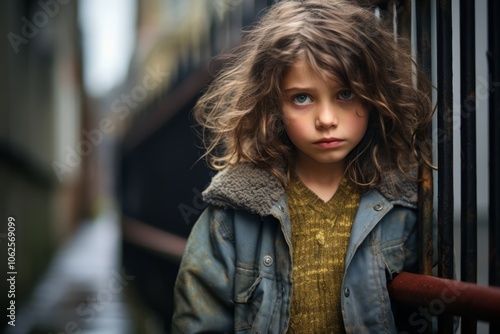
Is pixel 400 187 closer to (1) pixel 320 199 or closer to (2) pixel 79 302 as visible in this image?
(1) pixel 320 199

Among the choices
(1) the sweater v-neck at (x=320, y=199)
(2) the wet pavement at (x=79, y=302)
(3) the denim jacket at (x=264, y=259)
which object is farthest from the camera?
(2) the wet pavement at (x=79, y=302)

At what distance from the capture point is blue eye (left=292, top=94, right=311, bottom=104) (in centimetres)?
168

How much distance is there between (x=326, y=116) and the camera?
5.32ft

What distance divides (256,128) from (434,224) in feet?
1.89

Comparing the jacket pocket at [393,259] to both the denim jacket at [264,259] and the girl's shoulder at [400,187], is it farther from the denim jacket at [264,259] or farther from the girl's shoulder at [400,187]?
the girl's shoulder at [400,187]

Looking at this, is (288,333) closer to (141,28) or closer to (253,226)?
(253,226)

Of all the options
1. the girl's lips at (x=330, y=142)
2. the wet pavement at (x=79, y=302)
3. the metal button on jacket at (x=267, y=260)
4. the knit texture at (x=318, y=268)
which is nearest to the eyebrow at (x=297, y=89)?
the girl's lips at (x=330, y=142)

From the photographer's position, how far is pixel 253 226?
183 centimetres

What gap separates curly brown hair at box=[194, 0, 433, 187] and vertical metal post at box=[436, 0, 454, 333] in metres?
0.11

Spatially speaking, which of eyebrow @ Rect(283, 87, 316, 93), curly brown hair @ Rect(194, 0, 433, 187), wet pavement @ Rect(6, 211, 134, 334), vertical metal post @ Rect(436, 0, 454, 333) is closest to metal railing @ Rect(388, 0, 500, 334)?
vertical metal post @ Rect(436, 0, 454, 333)

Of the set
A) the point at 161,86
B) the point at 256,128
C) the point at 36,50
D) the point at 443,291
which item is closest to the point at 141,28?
the point at 36,50

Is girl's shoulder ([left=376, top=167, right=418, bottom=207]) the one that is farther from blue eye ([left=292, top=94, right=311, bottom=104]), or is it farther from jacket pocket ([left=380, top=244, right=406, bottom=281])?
blue eye ([left=292, top=94, right=311, bottom=104])

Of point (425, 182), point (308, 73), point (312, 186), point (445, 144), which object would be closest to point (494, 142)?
point (445, 144)

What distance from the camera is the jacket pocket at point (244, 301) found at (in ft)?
5.85
